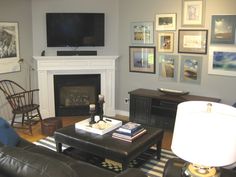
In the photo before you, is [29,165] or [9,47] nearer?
[29,165]

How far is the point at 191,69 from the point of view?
4844 mm

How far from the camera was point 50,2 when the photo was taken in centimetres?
538

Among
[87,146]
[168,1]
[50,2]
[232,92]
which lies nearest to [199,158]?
[87,146]

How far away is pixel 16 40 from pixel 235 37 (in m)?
3.76

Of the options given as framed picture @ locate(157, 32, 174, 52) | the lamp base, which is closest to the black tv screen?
framed picture @ locate(157, 32, 174, 52)

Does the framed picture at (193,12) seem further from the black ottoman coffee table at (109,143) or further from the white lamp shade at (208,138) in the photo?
the white lamp shade at (208,138)

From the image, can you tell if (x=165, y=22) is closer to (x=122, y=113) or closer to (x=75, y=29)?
(x=75, y=29)

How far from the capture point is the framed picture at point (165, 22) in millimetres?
4895

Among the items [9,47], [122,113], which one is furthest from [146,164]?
[9,47]

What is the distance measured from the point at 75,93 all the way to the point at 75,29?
1.30m

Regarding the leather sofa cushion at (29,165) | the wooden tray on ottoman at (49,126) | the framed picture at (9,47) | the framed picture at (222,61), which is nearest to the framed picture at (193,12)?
the framed picture at (222,61)

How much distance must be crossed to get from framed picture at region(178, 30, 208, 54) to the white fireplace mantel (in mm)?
1344

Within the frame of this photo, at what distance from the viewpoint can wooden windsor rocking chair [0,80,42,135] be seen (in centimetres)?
467

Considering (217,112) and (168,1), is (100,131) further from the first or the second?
(168,1)
